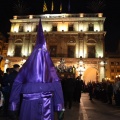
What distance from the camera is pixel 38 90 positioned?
255cm

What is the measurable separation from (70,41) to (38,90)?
1150 inches

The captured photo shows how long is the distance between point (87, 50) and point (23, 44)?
10977mm

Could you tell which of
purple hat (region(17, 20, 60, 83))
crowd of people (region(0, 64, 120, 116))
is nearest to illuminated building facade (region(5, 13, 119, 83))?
crowd of people (region(0, 64, 120, 116))

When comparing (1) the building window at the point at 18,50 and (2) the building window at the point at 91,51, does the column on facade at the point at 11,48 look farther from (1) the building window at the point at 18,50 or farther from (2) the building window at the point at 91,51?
(2) the building window at the point at 91,51

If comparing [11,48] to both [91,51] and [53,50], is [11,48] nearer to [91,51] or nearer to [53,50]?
[53,50]

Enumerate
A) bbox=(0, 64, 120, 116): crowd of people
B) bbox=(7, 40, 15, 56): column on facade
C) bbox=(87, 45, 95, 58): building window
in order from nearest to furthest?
bbox=(0, 64, 120, 116): crowd of people
bbox=(87, 45, 95, 58): building window
bbox=(7, 40, 15, 56): column on facade

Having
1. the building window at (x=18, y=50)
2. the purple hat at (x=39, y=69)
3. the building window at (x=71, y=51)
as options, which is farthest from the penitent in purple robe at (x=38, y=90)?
the building window at (x=18, y=50)

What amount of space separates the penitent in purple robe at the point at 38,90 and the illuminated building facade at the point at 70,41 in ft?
87.6

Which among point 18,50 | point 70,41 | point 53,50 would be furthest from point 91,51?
point 18,50

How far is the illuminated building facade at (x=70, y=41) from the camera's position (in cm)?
2986

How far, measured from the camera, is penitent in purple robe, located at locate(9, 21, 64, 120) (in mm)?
2492

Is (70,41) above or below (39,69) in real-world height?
above

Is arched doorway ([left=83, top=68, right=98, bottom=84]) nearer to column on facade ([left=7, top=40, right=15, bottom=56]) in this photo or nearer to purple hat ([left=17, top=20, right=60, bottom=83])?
column on facade ([left=7, top=40, right=15, bottom=56])

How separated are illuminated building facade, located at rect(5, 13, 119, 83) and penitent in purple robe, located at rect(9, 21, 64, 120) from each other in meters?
26.7
